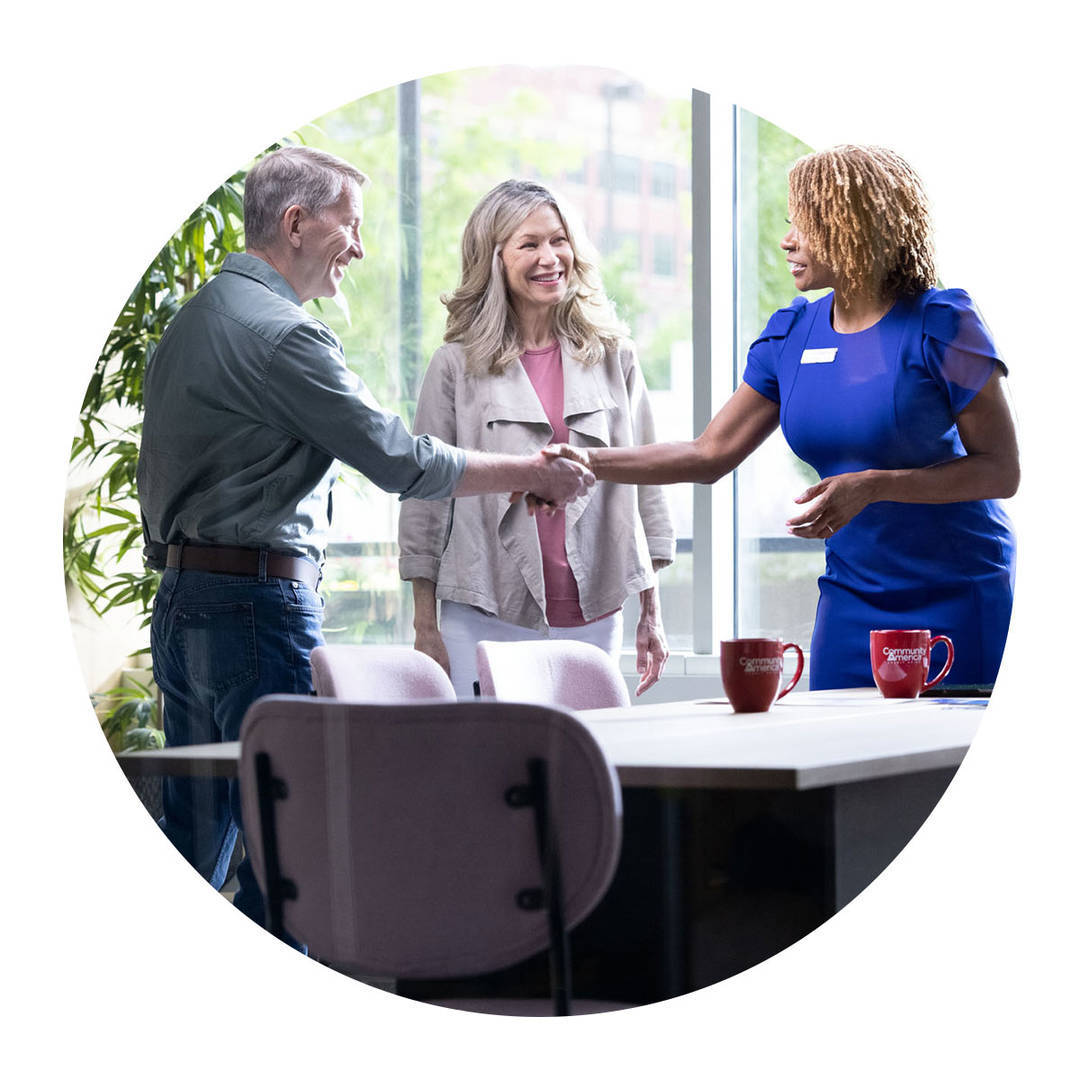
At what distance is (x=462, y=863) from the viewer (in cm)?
141

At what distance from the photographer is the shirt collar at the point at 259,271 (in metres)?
1.64

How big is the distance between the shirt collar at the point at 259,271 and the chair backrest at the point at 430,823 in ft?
1.59

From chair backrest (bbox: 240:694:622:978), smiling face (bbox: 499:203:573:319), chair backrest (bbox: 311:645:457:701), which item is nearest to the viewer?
chair backrest (bbox: 240:694:622:978)

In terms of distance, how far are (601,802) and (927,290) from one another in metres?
0.73

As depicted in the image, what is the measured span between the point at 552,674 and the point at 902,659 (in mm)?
449

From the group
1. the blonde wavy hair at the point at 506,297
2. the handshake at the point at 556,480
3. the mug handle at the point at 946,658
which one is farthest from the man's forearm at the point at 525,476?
the mug handle at the point at 946,658

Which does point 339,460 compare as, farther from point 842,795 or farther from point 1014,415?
point 1014,415

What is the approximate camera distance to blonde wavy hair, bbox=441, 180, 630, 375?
5.30ft

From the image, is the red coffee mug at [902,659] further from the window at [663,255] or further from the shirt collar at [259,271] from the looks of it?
the shirt collar at [259,271]

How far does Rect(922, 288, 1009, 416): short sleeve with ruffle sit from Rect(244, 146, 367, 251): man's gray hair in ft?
2.26

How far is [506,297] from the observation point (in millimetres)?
1617

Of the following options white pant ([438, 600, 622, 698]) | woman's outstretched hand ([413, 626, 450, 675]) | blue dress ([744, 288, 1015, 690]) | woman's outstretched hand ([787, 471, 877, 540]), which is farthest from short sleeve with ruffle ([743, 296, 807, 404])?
woman's outstretched hand ([413, 626, 450, 675])

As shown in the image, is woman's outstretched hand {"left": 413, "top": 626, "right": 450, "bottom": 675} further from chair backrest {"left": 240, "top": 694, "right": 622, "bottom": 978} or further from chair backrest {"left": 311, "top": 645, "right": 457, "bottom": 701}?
chair backrest {"left": 240, "top": 694, "right": 622, "bottom": 978}

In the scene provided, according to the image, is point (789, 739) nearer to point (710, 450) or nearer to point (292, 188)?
point (710, 450)
